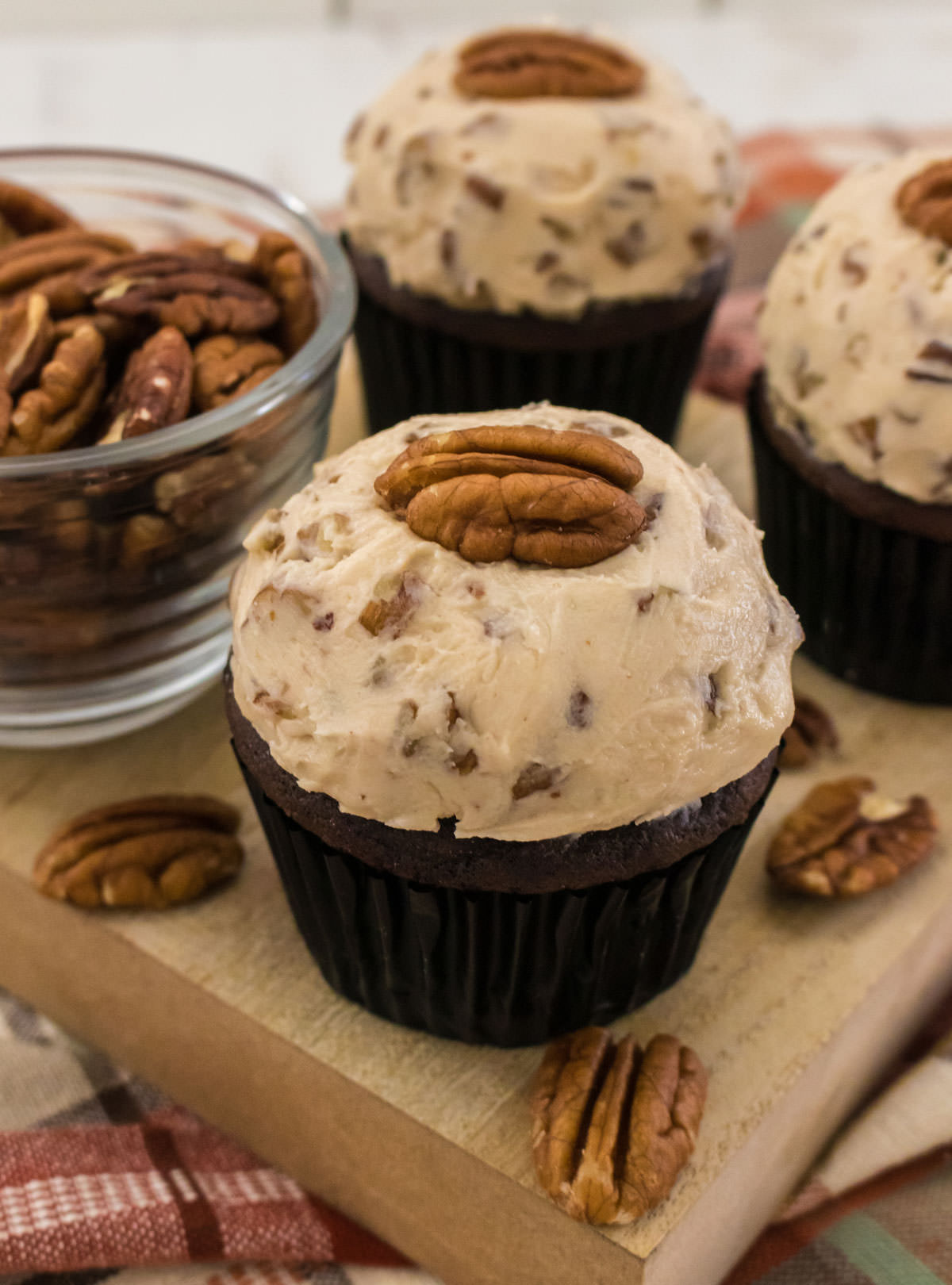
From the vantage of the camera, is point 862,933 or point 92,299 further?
point 92,299

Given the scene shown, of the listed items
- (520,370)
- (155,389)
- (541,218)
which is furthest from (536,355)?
(155,389)

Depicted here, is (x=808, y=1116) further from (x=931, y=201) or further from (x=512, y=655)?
(x=931, y=201)

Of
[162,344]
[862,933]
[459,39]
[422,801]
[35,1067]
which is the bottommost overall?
[35,1067]

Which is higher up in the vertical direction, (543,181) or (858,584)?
(543,181)

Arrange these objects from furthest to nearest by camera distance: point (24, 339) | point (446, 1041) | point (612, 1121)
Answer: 1. point (24, 339)
2. point (446, 1041)
3. point (612, 1121)

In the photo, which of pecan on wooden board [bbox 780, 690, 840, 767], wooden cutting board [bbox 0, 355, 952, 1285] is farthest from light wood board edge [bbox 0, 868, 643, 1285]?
pecan on wooden board [bbox 780, 690, 840, 767]

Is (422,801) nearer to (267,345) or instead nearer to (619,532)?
(619,532)

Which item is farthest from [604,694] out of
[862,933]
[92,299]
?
[92,299]

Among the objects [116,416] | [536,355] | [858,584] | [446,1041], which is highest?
[116,416]
